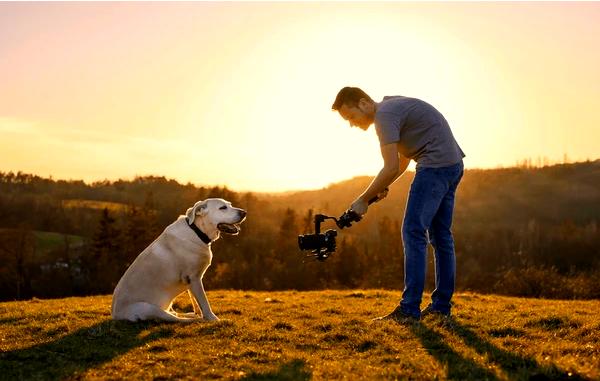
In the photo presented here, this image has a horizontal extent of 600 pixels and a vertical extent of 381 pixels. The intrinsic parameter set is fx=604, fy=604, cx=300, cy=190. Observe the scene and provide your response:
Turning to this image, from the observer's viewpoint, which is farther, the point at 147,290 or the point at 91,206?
the point at 91,206

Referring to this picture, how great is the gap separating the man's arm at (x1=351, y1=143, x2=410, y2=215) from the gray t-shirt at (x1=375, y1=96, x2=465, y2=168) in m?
0.27

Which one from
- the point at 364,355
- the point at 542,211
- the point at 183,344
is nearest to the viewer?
the point at 364,355

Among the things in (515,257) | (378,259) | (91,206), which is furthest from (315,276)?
(91,206)

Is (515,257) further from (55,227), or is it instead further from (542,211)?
(55,227)

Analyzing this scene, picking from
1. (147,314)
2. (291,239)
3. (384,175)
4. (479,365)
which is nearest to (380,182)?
(384,175)

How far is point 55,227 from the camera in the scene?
10106cm

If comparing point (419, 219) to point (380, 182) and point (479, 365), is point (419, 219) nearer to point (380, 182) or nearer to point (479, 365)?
point (380, 182)

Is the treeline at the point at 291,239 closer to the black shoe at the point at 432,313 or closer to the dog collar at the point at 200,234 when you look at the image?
the black shoe at the point at 432,313

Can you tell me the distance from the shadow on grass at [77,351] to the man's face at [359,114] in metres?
3.48

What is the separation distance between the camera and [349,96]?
755 cm

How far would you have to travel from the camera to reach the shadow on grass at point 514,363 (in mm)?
4738

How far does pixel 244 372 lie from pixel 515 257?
284ft

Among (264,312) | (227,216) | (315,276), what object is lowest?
(315,276)

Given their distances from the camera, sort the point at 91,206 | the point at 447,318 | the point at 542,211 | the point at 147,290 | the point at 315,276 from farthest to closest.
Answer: the point at 542,211, the point at 91,206, the point at 315,276, the point at 147,290, the point at 447,318
